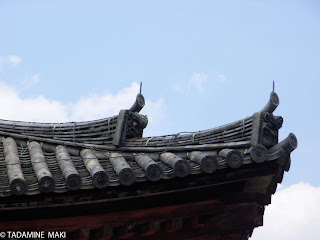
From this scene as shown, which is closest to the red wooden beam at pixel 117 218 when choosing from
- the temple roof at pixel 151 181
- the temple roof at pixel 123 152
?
the temple roof at pixel 151 181

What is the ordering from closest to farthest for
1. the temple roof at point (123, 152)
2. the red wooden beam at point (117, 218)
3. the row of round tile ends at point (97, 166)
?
1. the row of round tile ends at point (97, 166)
2. the temple roof at point (123, 152)
3. the red wooden beam at point (117, 218)

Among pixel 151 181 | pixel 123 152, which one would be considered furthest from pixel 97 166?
pixel 123 152

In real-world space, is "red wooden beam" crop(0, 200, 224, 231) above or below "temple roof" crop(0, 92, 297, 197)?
below

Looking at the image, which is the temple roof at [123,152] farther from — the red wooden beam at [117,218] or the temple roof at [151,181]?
the red wooden beam at [117,218]

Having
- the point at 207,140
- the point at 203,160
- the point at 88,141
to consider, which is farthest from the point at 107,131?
the point at 203,160

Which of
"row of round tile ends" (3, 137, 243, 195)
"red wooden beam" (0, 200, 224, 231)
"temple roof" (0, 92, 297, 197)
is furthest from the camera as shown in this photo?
"red wooden beam" (0, 200, 224, 231)

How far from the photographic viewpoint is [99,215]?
275 inches

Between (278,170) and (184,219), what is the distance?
1.31 meters

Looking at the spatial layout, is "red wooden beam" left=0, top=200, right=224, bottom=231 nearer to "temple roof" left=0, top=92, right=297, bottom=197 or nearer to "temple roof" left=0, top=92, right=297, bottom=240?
"temple roof" left=0, top=92, right=297, bottom=240

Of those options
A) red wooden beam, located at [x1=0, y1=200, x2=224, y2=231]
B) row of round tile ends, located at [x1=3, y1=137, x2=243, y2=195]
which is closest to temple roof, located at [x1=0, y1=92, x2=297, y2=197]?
row of round tile ends, located at [x1=3, y1=137, x2=243, y2=195]

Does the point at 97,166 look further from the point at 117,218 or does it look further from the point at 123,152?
the point at 123,152

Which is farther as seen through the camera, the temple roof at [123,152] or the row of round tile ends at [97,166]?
the temple roof at [123,152]

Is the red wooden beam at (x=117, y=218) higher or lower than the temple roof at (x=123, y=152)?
lower

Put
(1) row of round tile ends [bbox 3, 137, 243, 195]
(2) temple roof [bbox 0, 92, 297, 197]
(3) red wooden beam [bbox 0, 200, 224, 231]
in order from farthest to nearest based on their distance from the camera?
(3) red wooden beam [bbox 0, 200, 224, 231], (2) temple roof [bbox 0, 92, 297, 197], (1) row of round tile ends [bbox 3, 137, 243, 195]
